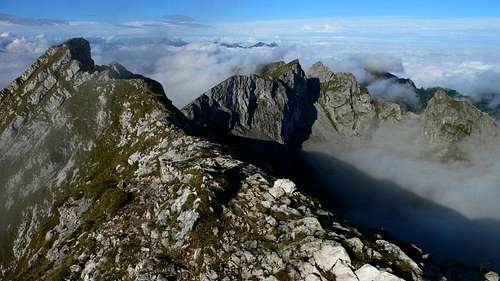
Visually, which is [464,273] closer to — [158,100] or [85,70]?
[158,100]

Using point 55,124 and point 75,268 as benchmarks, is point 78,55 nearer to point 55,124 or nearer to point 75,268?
point 55,124

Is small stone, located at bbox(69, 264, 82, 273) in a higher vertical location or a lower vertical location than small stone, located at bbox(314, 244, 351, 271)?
lower

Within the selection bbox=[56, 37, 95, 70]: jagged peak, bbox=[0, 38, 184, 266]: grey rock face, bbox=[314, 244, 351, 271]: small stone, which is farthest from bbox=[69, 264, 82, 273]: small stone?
bbox=[56, 37, 95, 70]: jagged peak

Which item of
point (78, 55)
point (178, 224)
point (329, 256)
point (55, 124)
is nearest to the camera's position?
point (329, 256)

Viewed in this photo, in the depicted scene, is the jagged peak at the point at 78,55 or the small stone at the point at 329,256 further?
the jagged peak at the point at 78,55

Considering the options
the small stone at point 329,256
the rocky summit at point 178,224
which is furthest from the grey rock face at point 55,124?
the small stone at point 329,256

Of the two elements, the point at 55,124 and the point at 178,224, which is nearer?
the point at 178,224

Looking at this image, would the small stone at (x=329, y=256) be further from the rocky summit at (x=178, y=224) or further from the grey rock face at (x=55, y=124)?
the grey rock face at (x=55, y=124)

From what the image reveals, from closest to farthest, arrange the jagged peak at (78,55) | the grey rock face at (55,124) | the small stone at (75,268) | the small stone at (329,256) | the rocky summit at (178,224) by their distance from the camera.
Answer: the small stone at (329,256) → the rocky summit at (178,224) → the small stone at (75,268) → the grey rock face at (55,124) → the jagged peak at (78,55)

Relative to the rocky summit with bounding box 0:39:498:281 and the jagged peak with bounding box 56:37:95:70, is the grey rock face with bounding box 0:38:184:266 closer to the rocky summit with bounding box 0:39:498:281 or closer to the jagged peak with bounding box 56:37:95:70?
the jagged peak with bounding box 56:37:95:70

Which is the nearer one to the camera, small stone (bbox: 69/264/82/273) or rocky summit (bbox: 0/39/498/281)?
rocky summit (bbox: 0/39/498/281)

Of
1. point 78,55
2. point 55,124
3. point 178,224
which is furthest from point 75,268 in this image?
point 78,55

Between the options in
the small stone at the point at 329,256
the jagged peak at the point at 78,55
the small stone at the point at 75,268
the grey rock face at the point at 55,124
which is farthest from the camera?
the jagged peak at the point at 78,55
